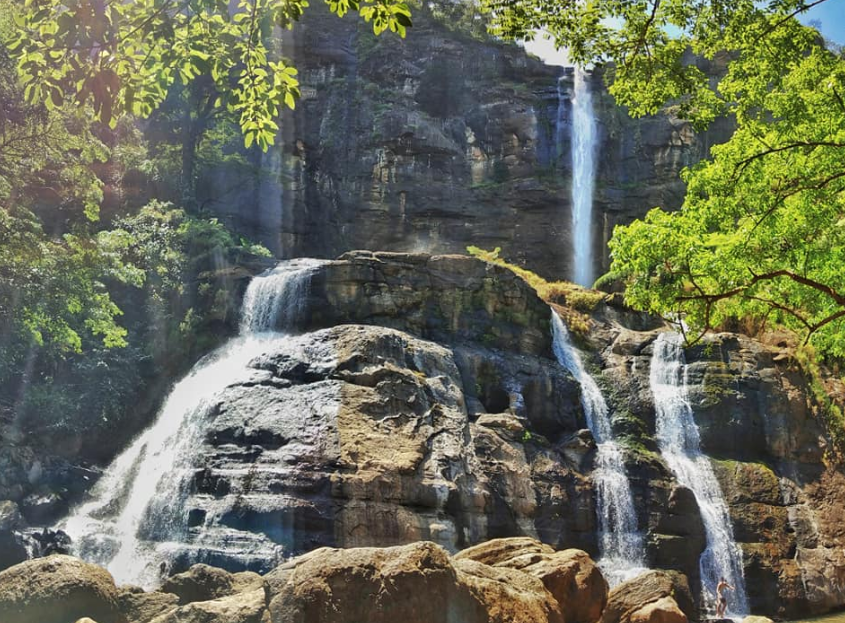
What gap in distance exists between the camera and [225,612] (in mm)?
8281

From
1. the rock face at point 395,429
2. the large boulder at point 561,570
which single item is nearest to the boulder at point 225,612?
the large boulder at point 561,570

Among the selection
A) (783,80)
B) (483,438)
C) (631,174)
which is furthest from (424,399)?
(631,174)

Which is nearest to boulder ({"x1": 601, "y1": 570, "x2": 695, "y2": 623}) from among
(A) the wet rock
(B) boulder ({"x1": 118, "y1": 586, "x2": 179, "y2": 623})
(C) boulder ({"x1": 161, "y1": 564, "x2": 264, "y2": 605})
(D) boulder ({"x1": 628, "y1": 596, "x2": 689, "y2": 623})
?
(D) boulder ({"x1": 628, "y1": 596, "x2": 689, "y2": 623})

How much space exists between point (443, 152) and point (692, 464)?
20504mm

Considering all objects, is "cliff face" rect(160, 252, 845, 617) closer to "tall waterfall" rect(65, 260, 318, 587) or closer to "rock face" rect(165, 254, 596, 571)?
"rock face" rect(165, 254, 596, 571)

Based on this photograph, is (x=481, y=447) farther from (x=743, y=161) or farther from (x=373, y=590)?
(x=373, y=590)

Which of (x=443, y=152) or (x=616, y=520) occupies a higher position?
(x=443, y=152)

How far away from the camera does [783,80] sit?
12.0 m

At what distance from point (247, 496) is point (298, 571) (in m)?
8.76

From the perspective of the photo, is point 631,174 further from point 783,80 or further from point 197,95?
point 783,80

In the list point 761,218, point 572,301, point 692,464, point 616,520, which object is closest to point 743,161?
A: point 761,218

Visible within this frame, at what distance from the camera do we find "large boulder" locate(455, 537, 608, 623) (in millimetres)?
11406

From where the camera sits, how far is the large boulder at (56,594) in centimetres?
918

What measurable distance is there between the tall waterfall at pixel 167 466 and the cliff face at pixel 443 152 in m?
10.8
